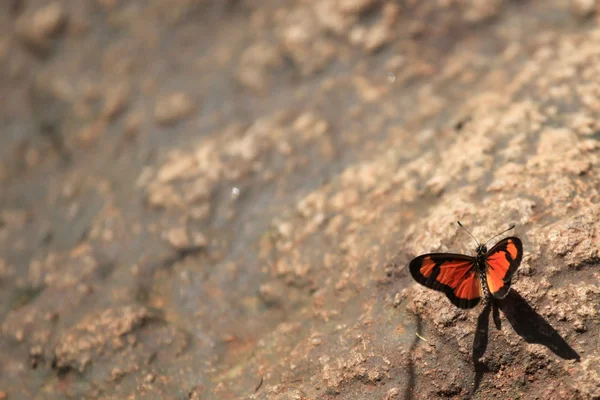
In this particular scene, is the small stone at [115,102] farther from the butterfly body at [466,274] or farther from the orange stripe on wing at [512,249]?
the orange stripe on wing at [512,249]

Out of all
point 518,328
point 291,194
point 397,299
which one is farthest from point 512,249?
point 291,194

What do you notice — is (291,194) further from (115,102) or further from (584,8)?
(584,8)

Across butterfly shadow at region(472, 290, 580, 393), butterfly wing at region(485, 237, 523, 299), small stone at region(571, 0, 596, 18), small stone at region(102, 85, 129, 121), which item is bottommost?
butterfly shadow at region(472, 290, 580, 393)

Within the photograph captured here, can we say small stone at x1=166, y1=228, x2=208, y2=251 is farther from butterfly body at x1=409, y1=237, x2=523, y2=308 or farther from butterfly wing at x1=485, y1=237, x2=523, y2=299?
butterfly wing at x1=485, y1=237, x2=523, y2=299

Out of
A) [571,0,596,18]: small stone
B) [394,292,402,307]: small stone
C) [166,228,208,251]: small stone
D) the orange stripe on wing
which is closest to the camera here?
the orange stripe on wing

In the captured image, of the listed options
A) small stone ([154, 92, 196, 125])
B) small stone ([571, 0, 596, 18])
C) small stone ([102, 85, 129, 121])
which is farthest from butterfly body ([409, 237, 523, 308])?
small stone ([102, 85, 129, 121])

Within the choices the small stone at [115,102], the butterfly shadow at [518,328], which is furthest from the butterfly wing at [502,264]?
the small stone at [115,102]

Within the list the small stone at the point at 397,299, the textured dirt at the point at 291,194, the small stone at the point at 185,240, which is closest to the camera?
the textured dirt at the point at 291,194
